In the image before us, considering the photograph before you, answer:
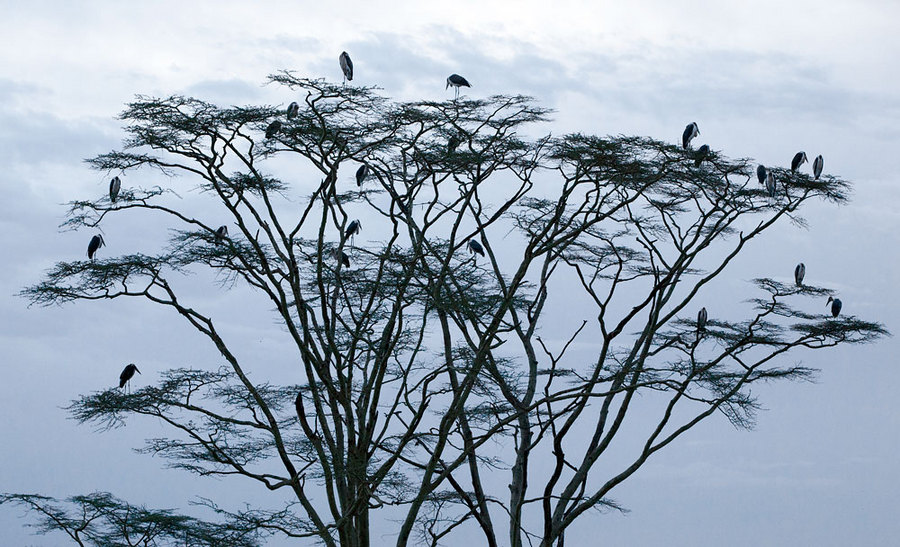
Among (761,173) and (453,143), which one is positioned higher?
(453,143)

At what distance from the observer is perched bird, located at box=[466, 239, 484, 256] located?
13258mm

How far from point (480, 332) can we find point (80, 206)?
4.67 metres

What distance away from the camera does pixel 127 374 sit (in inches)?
480

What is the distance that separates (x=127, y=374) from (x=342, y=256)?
2714mm

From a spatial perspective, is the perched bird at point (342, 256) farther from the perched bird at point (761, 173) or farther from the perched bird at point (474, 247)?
the perched bird at point (761, 173)

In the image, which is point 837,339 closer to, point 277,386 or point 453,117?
point 453,117

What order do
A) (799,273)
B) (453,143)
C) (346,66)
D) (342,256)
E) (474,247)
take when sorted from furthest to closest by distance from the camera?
1. (799,273)
2. (474,247)
3. (342,256)
4. (453,143)
5. (346,66)

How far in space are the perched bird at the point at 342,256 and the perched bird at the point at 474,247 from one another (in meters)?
1.43

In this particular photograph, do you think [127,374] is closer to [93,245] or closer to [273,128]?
[93,245]

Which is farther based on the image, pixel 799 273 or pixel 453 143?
pixel 799 273

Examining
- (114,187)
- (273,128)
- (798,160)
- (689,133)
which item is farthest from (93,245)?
(798,160)

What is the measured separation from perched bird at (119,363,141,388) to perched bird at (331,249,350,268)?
8.37 ft

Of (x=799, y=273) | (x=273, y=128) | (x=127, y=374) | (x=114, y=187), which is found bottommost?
(x=127, y=374)

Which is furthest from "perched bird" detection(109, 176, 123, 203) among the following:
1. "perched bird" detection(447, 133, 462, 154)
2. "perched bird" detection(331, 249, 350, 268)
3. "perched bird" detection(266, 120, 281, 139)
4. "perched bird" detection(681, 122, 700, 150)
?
"perched bird" detection(681, 122, 700, 150)
